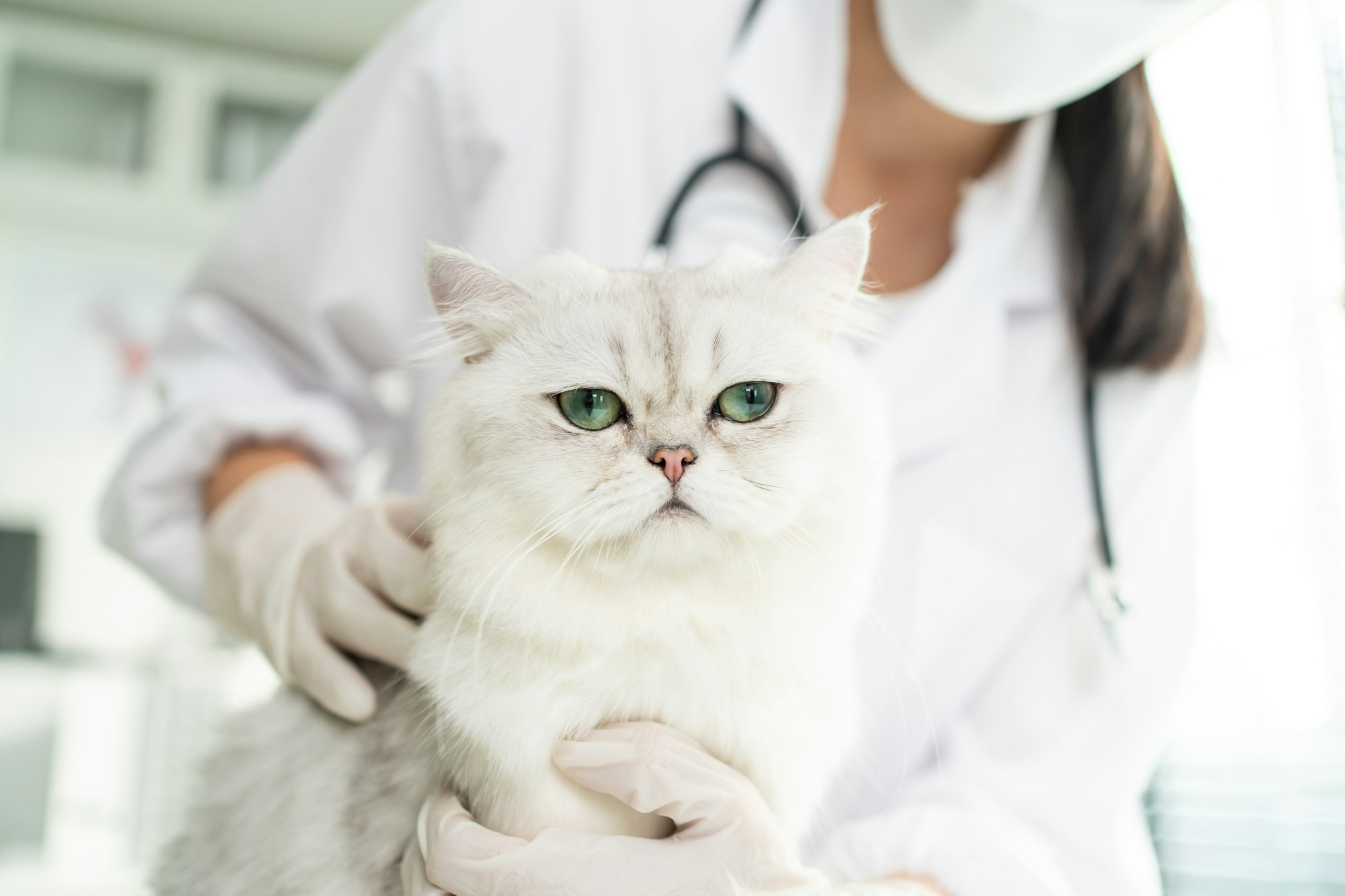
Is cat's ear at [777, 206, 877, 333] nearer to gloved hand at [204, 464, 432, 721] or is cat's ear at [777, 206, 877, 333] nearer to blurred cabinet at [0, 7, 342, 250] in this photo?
gloved hand at [204, 464, 432, 721]

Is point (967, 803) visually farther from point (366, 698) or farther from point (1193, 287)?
point (1193, 287)

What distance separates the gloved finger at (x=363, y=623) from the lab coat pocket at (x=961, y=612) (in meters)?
0.66

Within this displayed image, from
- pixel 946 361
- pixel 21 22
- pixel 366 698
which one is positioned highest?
pixel 21 22

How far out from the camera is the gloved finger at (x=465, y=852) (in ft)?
2.20

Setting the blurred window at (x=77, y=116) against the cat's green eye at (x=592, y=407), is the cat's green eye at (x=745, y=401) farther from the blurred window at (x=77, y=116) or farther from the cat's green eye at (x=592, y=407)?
the blurred window at (x=77, y=116)

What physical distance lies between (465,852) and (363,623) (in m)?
0.29

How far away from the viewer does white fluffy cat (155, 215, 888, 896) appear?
65cm

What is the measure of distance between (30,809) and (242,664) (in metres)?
0.83

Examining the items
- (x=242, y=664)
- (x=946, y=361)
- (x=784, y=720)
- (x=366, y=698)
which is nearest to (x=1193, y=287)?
(x=946, y=361)

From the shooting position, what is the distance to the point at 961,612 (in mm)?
1201

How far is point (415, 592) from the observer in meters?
0.86

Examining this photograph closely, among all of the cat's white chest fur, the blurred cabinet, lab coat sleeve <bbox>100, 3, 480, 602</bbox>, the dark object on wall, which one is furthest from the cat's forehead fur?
the blurred cabinet

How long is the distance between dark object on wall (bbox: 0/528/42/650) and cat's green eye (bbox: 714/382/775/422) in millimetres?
3424

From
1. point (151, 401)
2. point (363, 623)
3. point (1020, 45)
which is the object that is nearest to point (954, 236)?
point (1020, 45)
